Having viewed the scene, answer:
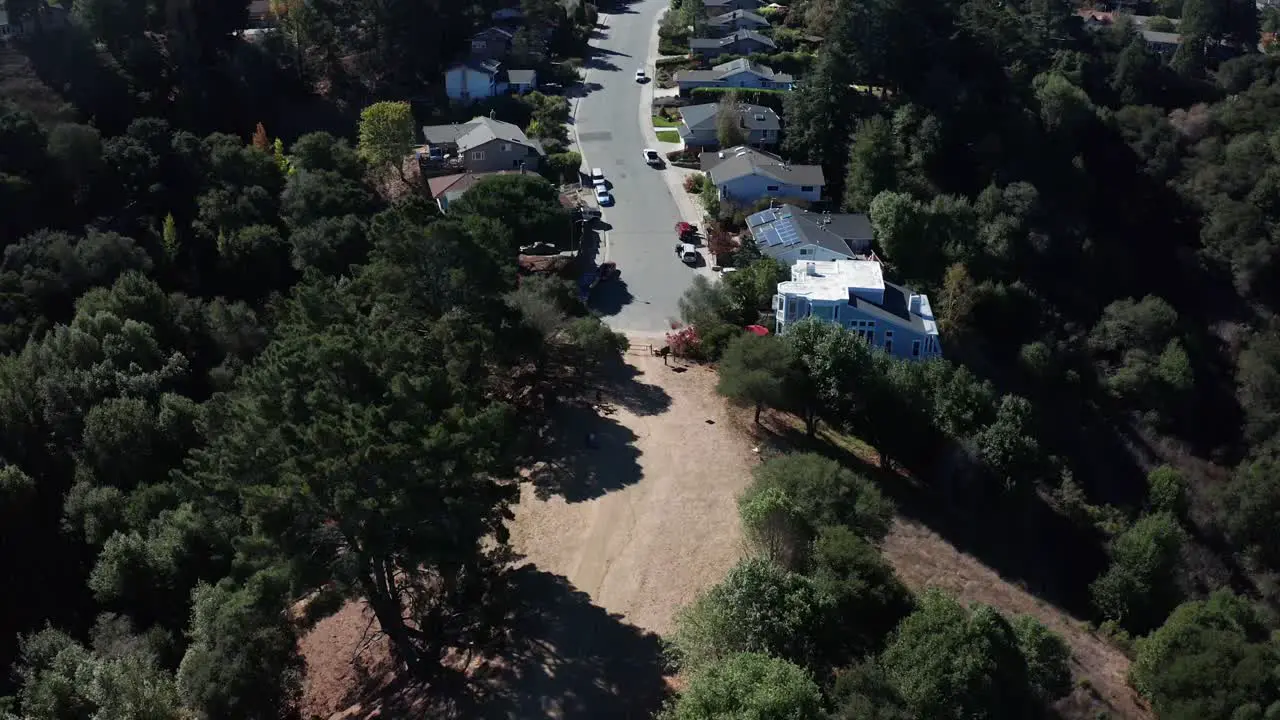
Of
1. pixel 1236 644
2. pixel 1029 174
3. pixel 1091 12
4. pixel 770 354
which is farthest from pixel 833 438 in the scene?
pixel 1091 12

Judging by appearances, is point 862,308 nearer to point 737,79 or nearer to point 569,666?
point 569,666

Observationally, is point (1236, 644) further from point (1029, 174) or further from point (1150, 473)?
point (1029, 174)

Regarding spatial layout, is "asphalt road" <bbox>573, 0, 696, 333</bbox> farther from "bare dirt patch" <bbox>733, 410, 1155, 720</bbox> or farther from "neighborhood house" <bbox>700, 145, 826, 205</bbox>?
"bare dirt patch" <bbox>733, 410, 1155, 720</bbox>

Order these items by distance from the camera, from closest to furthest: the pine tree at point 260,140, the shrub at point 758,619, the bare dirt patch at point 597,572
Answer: the shrub at point 758,619 < the bare dirt patch at point 597,572 < the pine tree at point 260,140

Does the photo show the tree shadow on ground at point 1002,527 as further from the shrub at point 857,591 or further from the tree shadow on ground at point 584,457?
the shrub at point 857,591

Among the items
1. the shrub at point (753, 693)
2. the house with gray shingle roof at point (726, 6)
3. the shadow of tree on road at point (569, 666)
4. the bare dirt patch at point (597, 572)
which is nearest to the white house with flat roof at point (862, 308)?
the bare dirt patch at point (597, 572)

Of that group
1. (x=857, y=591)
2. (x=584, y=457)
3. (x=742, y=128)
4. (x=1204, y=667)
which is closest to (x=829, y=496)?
(x=857, y=591)
